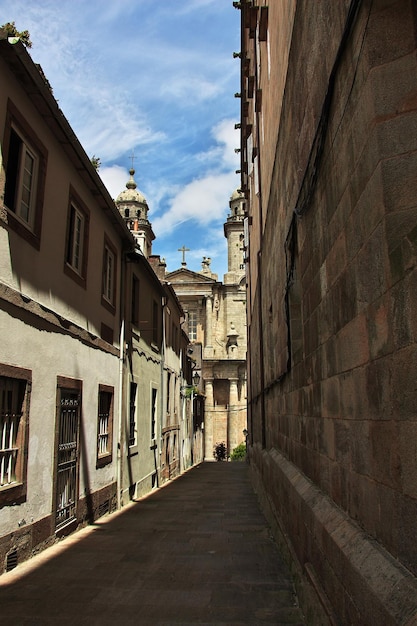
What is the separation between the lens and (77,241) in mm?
9586

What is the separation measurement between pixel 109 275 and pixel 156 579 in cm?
732

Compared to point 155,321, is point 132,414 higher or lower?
lower

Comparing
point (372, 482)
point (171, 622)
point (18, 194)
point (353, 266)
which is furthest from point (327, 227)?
point (18, 194)

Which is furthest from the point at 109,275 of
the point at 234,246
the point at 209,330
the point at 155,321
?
the point at 234,246

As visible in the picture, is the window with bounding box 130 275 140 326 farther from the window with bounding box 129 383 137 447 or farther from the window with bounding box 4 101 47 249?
the window with bounding box 4 101 47 249

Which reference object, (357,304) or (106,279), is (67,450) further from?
(357,304)

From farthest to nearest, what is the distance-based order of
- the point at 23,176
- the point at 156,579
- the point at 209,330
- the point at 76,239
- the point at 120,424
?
the point at 209,330, the point at 120,424, the point at 76,239, the point at 23,176, the point at 156,579

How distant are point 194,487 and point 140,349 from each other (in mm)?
5493

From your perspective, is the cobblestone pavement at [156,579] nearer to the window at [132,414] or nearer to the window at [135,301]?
the window at [132,414]

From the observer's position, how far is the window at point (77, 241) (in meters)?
8.96

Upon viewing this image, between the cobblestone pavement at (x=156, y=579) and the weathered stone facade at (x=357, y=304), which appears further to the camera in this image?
the cobblestone pavement at (x=156, y=579)

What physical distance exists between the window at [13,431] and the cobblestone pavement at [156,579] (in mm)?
1001

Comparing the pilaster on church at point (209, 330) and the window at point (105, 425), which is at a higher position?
the pilaster on church at point (209, 330)

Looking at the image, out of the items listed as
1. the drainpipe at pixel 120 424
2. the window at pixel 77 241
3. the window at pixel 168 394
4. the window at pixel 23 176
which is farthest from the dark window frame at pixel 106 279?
the window at pixel 168 394
